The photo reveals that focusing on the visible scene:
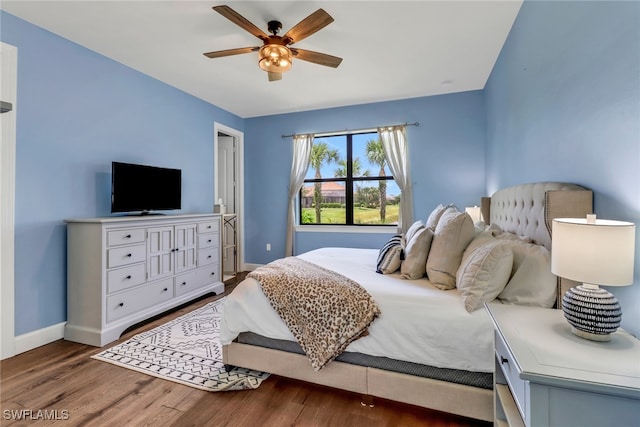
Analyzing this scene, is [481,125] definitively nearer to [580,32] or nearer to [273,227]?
[580,32]

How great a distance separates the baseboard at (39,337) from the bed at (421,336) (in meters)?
1.76

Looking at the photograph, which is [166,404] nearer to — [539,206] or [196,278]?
→ [196,278]

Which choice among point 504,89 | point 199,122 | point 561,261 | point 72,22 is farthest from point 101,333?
point 504,89

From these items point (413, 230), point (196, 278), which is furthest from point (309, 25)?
point (196, 278)

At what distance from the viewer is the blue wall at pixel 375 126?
3926 millimetres

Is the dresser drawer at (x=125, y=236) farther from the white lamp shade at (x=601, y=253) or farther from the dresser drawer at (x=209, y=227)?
the white lamp shade at (x=601, y=253)

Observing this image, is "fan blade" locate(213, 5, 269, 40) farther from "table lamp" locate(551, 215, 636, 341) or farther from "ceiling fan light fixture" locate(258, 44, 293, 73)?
"table lamp" locate(551, 215, 636, 341)

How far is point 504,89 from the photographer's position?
2.74 m

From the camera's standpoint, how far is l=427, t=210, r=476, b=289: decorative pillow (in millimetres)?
1796

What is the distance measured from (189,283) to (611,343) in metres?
3.56

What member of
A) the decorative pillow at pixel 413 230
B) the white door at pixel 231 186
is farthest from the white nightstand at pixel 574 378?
the white door at pixel 231 186

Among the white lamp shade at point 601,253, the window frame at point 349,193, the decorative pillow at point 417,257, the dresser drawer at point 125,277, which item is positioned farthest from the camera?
the window frame at point 349,193

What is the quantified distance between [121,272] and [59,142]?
1283 mm

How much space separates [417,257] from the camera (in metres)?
2.02
